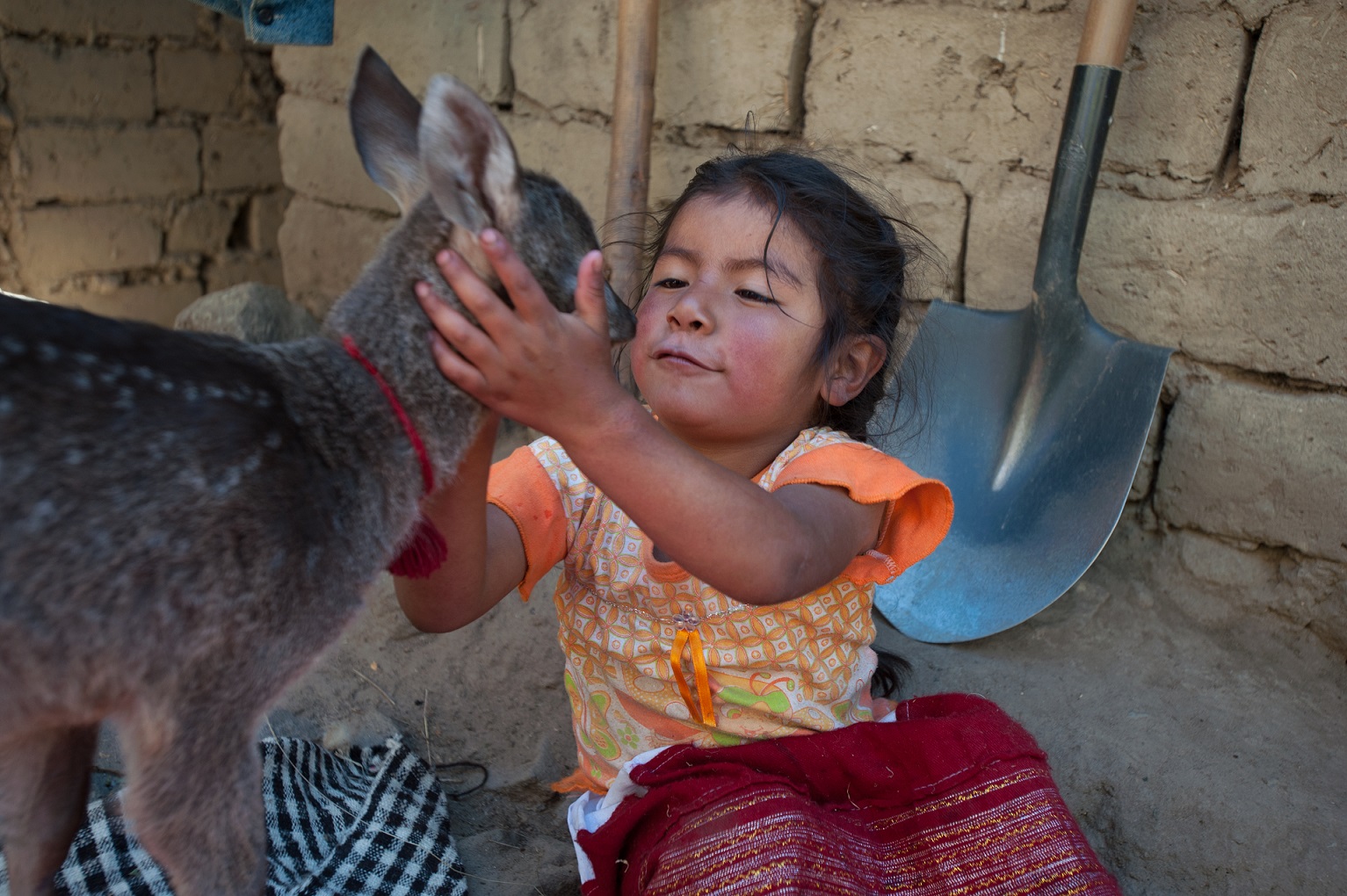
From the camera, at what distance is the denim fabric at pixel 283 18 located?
126 inches

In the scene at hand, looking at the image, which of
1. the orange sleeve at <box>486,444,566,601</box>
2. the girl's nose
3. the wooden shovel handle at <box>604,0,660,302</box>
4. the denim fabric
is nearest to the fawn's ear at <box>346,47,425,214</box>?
the girl's nose

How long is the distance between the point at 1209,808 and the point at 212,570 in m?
2.46

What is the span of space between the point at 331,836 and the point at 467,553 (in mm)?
1023

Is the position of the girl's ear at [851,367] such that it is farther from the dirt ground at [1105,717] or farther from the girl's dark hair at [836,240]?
the dirt ground at [1105,717]

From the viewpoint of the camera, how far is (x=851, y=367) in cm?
247

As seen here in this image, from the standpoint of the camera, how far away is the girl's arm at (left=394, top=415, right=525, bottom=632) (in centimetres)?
182

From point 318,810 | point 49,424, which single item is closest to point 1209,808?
point 318,810

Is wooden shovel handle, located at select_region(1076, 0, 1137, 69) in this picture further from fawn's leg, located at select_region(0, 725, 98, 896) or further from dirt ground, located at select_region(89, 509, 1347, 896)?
fawn's leg, located at select_region(0, 725, 98, 896)

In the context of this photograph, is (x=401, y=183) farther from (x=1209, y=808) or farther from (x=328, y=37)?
(x=1209, y=808)

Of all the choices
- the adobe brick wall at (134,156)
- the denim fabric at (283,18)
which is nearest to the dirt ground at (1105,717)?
the denim fabric at (283,18)

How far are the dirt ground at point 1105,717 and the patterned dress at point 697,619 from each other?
0.59m

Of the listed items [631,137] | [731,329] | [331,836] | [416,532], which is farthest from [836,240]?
[331,836]

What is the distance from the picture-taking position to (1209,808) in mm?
2654

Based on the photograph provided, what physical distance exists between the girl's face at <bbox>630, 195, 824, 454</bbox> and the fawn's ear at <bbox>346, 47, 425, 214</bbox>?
54 cm
